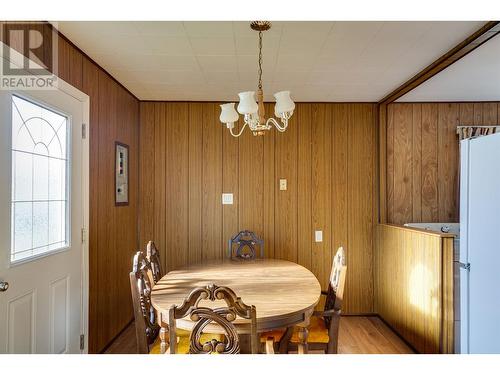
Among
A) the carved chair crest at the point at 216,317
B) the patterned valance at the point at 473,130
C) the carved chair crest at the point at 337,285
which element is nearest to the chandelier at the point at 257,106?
the carved chair crest at the point at 337,285

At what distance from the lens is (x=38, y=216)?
204 cm

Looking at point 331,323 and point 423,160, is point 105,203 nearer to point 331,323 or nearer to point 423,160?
point 331,323

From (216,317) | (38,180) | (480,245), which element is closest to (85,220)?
(38,180)

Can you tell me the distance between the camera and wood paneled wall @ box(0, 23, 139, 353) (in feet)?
8.45

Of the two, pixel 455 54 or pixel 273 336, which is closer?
pixel 273 336

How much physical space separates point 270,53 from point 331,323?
6.40ft

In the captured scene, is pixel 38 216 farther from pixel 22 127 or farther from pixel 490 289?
pixel 490 289

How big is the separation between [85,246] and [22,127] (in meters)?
1.04

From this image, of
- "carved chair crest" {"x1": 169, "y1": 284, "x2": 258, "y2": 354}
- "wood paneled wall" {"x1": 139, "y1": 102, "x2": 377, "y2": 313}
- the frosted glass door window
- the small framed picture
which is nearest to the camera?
"carved chair crest" {"x1": 169, "y1": 284, "x2": 258, "y2": 354}

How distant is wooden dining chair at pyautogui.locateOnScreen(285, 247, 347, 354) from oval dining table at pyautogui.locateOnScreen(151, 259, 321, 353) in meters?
0.14

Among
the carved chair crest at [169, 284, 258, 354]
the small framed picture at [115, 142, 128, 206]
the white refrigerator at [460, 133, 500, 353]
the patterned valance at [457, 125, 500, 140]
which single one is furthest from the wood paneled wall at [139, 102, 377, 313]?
the carved chair crest at [169, 284, 258, 354]

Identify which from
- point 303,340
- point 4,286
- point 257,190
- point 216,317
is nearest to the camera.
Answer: point 216,317

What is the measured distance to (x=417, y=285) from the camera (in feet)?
9.40

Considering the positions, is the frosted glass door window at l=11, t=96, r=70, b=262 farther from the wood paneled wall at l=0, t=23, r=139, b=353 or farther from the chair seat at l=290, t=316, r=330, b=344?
the chair seat at l=290, t=316, r=330, b=344
